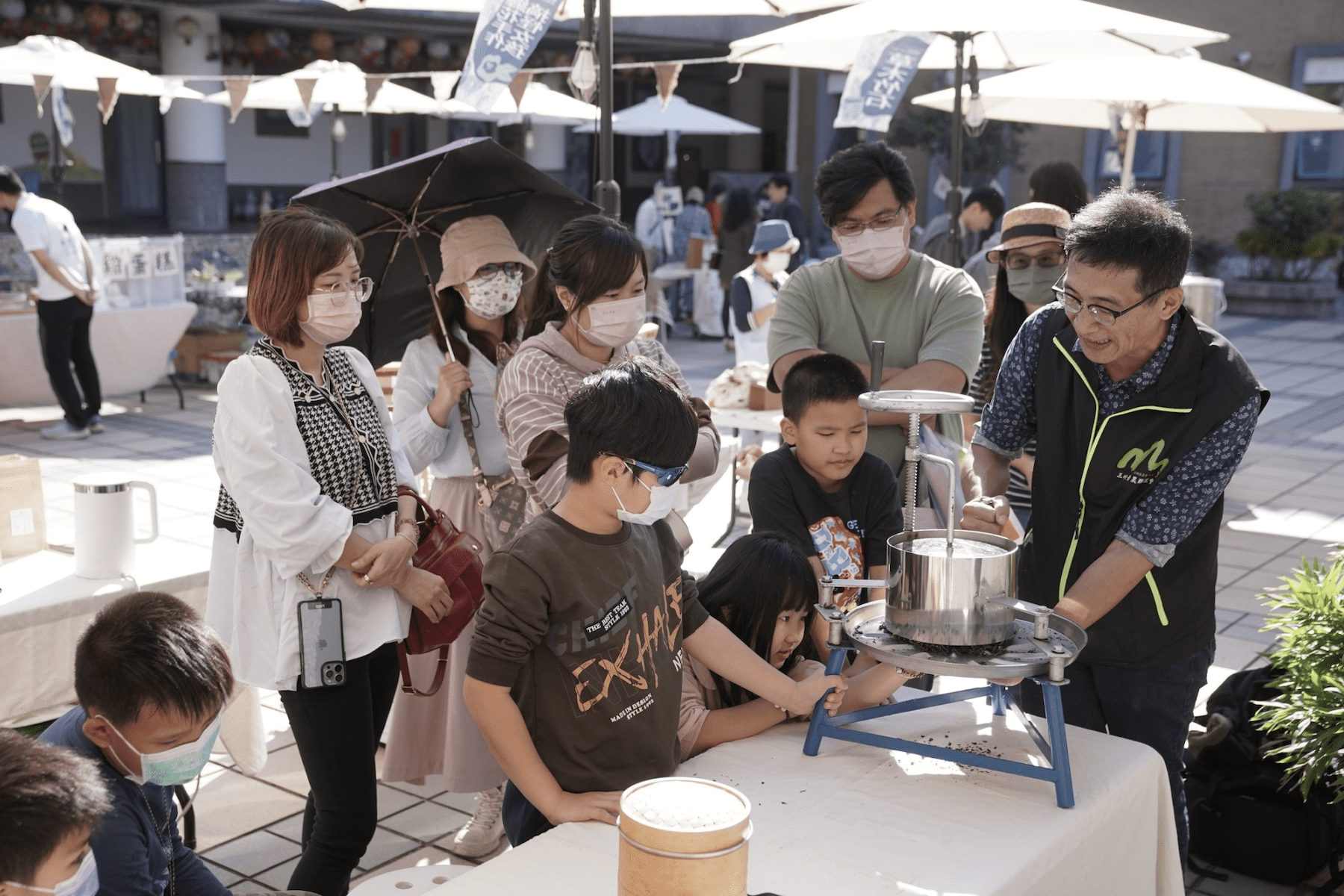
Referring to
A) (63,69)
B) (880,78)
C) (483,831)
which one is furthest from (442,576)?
(63,69)

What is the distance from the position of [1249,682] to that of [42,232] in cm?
737

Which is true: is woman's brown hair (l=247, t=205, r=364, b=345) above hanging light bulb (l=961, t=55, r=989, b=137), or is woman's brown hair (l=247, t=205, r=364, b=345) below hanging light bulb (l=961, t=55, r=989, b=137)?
below

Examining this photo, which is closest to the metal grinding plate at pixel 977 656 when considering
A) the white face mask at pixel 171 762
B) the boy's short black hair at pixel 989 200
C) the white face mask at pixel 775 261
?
the white face mask at pixel 171 762

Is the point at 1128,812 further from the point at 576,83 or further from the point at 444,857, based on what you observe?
the point at 576,83

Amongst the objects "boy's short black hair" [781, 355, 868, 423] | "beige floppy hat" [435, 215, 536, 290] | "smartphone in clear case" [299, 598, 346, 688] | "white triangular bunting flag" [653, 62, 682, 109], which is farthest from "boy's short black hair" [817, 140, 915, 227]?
"white triangular bunting flag" [653, 62, 682, 109]

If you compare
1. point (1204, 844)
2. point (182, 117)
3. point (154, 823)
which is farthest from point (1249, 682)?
point (182, 117)

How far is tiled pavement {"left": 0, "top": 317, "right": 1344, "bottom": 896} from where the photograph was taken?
10.4ft

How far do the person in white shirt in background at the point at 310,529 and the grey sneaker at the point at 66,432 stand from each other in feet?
22.4

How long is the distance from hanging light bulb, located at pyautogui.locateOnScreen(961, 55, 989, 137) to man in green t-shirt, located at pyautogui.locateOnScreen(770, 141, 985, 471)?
3007mm

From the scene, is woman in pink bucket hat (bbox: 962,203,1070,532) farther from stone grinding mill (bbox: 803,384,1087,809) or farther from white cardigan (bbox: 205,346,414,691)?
white cardigan (bbox: 205,346,414,691)

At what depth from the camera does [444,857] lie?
3.08m

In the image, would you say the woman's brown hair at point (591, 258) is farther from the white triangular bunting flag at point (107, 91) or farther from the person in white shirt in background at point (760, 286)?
the white triangular bunting flag at point (107, 91)

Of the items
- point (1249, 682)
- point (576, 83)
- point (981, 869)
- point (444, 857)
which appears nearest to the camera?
point (981, 869)

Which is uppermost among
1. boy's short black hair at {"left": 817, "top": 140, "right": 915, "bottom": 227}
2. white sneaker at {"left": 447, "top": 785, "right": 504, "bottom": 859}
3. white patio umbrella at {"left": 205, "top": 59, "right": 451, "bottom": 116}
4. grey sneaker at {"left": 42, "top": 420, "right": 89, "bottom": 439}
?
white patio umbrella at {"left": 205, "top": 59, "right": 451, "bottom": 116}
